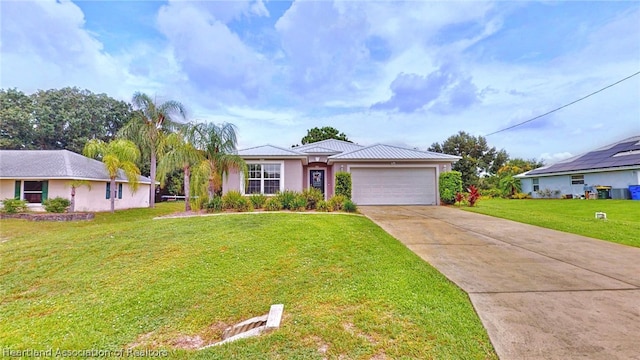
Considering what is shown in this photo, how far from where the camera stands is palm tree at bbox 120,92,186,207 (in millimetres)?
21656

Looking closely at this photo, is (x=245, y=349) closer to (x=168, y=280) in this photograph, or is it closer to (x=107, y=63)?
(x=168, y=280)

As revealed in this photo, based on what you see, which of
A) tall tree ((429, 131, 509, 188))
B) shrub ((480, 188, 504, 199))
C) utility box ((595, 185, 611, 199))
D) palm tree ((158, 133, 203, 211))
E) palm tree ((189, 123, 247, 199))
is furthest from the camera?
tall tree ((429, 131, 509, 188))

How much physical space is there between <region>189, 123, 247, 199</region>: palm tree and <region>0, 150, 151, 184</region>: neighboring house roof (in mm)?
10002

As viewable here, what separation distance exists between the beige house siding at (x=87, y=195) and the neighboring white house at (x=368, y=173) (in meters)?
10.5

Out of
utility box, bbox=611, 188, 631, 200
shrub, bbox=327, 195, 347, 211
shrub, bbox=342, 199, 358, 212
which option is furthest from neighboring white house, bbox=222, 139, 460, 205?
utility box, bbox=611, 188, 631, 200

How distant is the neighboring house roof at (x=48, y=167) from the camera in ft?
54.8

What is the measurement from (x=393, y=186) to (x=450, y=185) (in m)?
2.99

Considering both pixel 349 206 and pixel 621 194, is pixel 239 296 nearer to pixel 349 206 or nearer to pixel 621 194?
pixel 349 206

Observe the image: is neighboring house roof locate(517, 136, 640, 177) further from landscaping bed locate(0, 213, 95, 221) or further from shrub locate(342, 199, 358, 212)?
landscaping bed locate(0, 213, 95, 221)

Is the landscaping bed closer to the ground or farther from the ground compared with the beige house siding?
closer to the ground

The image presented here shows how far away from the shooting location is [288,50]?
14.9 meters

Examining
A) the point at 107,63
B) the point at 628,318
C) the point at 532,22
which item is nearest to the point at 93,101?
the point at 107,63

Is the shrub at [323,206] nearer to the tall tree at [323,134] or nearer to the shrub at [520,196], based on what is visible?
the shrub at [520,196]

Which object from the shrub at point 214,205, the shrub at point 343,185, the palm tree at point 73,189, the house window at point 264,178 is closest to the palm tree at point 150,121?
the palm tree at point 73,189
